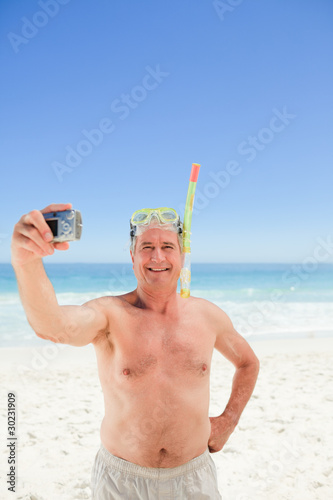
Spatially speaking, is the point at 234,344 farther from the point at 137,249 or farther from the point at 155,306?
the point at 137,249

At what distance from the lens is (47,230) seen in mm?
1276

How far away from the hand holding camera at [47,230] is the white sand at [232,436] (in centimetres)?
304

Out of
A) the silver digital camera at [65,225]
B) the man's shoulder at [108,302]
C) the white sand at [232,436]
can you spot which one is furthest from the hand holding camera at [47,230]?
the white sand at [232,436]

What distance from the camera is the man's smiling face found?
2.21 meters

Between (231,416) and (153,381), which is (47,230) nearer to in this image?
(153,381)

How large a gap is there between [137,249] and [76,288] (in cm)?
2673

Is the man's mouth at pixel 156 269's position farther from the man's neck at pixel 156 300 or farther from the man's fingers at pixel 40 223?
the man's fingers at pixel 40 223

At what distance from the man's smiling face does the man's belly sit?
567 millimetres

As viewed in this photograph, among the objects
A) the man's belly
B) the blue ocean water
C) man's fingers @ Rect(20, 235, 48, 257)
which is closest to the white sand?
the man's belly

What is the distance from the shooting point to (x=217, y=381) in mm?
6895

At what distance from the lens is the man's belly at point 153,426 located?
79.8 inches

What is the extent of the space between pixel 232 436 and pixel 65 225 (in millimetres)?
4173

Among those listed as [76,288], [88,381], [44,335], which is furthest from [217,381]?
[76,288]

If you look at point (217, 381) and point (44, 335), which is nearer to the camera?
point (44, 335)
